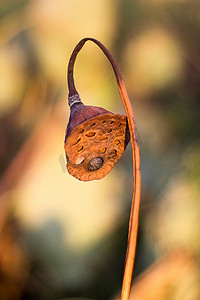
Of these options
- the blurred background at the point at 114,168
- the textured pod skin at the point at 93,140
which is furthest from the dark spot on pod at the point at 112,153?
the blurred background at the point at 114,168

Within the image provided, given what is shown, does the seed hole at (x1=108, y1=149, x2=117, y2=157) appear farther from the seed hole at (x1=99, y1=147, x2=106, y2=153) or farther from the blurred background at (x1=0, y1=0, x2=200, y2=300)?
the blurred background at (x1=0, y1=0, x2=200, y2=300)

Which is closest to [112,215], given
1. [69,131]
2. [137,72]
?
[137,72]

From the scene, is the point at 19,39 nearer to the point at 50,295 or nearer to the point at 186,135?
the point at 186,135

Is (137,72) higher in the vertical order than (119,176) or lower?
higher

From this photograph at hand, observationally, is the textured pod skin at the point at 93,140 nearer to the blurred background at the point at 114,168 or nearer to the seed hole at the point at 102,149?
the seed hole at the point at 102,149

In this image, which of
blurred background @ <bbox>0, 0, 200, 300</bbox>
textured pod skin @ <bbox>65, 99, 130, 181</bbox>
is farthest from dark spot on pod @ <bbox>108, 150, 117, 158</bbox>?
blurred background @ <bbox>0, 0, 200, 300</bbox>

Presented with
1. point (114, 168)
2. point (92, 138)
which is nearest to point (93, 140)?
point (92, 138)
